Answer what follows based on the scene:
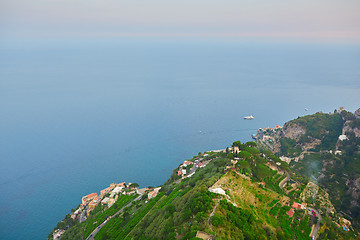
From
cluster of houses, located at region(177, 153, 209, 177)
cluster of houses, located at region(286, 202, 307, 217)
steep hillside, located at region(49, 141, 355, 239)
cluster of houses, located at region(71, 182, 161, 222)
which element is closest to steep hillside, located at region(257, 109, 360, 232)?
steep hillside, located at region(49, 141, 355, 239)

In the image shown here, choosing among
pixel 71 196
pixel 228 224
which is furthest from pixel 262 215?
pixel 71 196

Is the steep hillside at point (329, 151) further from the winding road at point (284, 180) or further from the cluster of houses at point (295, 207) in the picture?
the cluster of houses at point (295, 207)

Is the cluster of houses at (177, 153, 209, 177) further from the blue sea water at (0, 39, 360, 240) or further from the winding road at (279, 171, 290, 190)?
the winding road at (279, 171, 290, 190)

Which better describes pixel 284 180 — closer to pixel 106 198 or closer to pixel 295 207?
pixel 295 207

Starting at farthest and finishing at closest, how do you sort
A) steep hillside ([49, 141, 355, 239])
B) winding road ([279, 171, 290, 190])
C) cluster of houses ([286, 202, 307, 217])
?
winding road ([279, 171, 290, 190]) < cluster of houses ([286, 202, 307, 217]) < steep hillside ([49, 141, 355, 239])

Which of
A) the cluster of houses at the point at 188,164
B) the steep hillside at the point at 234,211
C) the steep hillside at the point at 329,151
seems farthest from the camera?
the cluster of houses at the point at 188,164

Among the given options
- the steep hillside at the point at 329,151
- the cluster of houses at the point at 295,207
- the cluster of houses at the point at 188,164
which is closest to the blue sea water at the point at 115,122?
the cluster of houses at the point at 188,164

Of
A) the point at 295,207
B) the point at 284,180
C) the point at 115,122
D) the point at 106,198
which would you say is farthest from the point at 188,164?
the point at 115,122

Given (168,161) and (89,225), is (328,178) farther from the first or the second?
(89,225)
